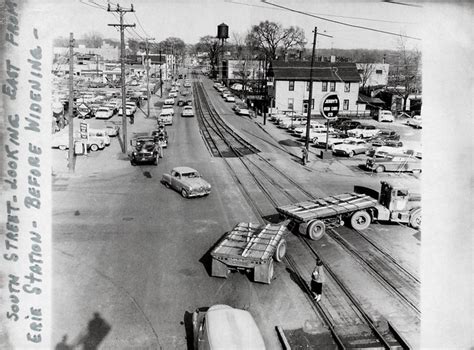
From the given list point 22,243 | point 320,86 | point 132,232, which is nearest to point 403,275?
point 132,232

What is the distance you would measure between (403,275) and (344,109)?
48.3 m

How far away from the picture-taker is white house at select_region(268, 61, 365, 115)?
192 ft

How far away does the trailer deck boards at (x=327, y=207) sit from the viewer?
53.0 feet

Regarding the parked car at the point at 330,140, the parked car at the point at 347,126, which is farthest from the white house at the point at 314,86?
the parked car at the point at 330,140

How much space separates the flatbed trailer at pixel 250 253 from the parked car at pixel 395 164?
612 inches

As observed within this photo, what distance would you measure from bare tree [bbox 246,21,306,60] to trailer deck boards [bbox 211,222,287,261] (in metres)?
65.4

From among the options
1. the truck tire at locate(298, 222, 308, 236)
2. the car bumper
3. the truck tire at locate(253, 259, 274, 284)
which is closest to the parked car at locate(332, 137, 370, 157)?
the car bumper

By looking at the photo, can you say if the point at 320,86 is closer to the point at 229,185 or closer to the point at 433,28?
the point at 229,185

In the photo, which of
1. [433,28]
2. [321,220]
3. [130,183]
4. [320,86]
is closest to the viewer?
[433,28]

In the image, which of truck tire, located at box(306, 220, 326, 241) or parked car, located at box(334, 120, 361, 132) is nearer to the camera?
truck tire, located at box(306, 220, 326, 241)

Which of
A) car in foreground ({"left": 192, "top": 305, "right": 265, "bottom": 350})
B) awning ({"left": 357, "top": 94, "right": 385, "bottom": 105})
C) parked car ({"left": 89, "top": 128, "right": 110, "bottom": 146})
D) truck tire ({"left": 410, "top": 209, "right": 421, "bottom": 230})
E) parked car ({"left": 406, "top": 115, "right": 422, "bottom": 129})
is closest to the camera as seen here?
car in foreground ({"left": 192, "top": 305, "right": 265, "bottom": 350})

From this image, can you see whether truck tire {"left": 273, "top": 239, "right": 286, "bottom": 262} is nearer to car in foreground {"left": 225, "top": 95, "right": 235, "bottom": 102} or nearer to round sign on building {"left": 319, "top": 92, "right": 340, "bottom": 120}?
round sign on building {"left": 319, "top": 92, "right": 340, "bottom": 120}

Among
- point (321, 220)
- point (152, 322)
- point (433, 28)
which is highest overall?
point (433, 28)

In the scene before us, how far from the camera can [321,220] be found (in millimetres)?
16625
